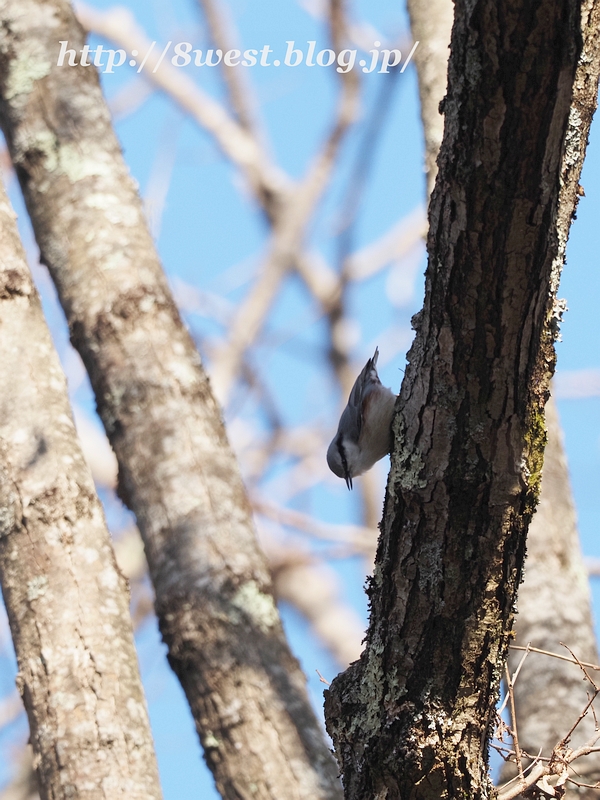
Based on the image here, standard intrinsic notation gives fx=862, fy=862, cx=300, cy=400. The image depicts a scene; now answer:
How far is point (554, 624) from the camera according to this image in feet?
10.7

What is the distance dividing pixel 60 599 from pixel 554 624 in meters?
1.88

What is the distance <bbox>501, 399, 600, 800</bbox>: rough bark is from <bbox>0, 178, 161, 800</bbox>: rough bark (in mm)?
1341

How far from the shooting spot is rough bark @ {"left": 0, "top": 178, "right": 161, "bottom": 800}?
7.28 ft

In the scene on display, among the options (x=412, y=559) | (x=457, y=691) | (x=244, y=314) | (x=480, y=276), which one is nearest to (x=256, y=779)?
(x=457, y=691)

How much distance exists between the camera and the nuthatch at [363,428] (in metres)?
2.62

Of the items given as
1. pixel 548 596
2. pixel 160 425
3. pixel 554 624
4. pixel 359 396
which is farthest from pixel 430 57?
pixel 554 624

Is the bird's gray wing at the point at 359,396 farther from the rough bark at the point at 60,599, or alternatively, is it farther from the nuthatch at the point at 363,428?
the rough bark at the point at 60,599

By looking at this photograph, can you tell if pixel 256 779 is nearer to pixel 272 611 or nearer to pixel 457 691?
pixel 272 611

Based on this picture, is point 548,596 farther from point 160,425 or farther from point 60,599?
point 60,599

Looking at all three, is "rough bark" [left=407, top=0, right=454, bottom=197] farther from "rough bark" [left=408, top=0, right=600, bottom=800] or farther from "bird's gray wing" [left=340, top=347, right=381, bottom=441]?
"bird's gray wing" [left=340, top=347, right=381, bottom=441]

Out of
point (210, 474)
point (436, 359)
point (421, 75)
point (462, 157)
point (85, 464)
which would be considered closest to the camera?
point (462, 157)

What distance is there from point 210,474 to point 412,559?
121cm

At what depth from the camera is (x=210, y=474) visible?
285cm

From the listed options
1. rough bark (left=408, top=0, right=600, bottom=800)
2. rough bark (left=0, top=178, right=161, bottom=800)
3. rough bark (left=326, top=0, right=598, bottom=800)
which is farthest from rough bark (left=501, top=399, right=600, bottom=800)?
rough bark (left=0, top=178, right=161, bottom=800)
